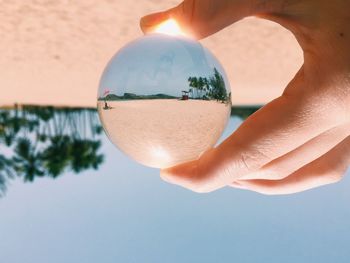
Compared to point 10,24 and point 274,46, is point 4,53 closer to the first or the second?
point 10,24

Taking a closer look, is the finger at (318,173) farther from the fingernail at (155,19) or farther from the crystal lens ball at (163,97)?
the fingernail at (155,19)

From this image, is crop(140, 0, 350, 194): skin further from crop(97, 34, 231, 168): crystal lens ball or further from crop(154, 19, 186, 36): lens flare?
crop(97, 34, 231, 168): crystal lens ball

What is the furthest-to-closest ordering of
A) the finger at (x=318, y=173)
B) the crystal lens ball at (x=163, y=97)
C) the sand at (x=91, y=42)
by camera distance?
the sand at (x=91, y=42)
the finger at (x=318, y=173)
the crystal lens ball at (x=163, y=97)

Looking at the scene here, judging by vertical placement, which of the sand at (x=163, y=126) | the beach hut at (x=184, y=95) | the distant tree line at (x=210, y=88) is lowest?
the sand at (x=163, y=126)

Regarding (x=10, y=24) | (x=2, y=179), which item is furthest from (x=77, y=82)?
(x=2, y=179)

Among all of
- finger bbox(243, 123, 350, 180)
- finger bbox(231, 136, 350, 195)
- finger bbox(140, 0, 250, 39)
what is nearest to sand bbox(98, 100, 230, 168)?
finger bbox(140, 0, 250, 39)

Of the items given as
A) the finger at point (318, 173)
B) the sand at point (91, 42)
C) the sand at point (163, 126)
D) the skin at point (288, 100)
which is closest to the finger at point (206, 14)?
the skin at point (288, 100)
